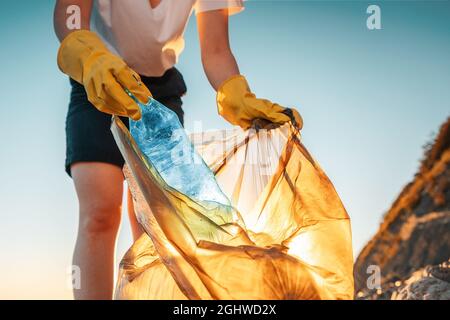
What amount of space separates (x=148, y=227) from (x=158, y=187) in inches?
3.0

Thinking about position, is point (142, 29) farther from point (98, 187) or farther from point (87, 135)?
point (98, 187)

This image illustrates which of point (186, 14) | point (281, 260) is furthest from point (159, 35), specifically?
point (281, 260)

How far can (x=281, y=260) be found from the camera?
110cm

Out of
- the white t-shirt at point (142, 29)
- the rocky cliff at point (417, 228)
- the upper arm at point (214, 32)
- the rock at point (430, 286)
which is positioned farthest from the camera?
the rocky cliff at point (417, 228)

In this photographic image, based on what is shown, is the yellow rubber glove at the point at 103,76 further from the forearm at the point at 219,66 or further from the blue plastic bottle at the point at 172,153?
the forearm at the point at 219,66

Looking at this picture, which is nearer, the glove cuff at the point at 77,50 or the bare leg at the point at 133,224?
the glove cuff at the point at 77,50

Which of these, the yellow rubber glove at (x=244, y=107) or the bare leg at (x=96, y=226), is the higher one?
the yellow rubber glove at (x=244, y=107)

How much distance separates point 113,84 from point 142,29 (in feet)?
1.07

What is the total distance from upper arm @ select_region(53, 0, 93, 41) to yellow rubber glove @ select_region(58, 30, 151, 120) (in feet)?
0.21

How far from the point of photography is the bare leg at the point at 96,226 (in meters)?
1.35

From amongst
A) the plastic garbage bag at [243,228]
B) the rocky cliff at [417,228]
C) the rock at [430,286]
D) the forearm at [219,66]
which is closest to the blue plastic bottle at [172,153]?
the plastic garbage bag at [243,228]

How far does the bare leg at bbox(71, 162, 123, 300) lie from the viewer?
1.35 meters

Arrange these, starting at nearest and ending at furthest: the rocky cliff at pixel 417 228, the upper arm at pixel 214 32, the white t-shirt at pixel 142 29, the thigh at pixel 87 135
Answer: the thigh at pixel 87 135
the white t-shirt at pixel 142 29
the upper arm at pixel 214 32
the rocky cliff at pixel 417 228

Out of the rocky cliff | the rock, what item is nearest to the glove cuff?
the rock
